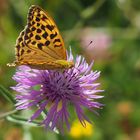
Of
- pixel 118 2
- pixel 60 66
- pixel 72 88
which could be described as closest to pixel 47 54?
pixel 60 66

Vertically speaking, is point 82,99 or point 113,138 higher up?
point 82,99

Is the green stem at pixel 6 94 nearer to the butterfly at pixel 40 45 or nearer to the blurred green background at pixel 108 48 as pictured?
the butterfly at pixel 40 45

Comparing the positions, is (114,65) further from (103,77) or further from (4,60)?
(4,60)

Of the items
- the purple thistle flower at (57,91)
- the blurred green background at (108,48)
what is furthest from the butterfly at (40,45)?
the blurred green background at (108,48)

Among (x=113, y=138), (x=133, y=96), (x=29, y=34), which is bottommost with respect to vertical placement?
(x=113, y=138)

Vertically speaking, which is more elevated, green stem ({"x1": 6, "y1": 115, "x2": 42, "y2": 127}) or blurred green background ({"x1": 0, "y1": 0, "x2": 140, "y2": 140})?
blurred green background ({"x1": 0, "y1": 0, "x2": 140, "y2": 140})

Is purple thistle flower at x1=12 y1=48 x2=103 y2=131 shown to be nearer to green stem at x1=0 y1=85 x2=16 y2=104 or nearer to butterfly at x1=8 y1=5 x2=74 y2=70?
green stem at x1=0 y1=85 x2=16 y2=104

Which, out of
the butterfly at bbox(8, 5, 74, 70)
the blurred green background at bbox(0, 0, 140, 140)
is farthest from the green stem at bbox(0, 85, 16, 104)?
the blurred green background at bbox(0, 0, 140, 140)
